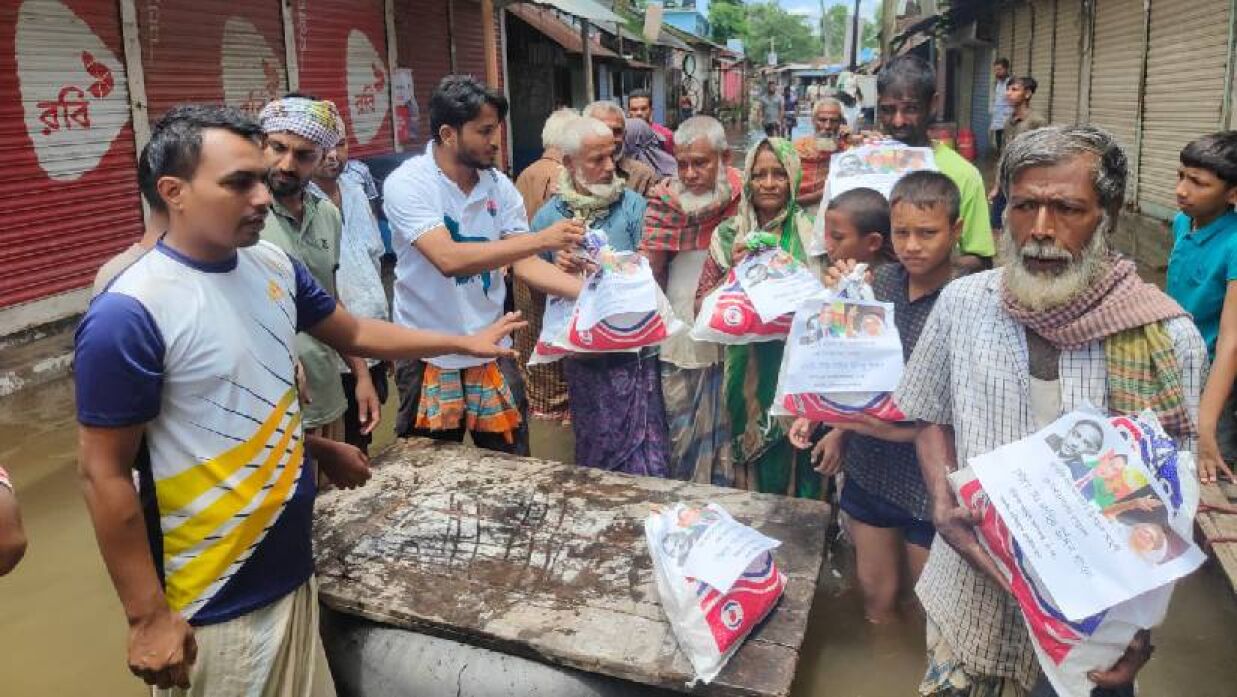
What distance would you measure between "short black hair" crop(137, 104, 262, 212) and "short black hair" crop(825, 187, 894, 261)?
76.5 inches

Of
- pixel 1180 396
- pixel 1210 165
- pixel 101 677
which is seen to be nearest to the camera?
pixel 1180 396

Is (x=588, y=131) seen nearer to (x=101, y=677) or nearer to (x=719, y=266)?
(x=719, y=266)

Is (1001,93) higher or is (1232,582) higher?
(1001,93)

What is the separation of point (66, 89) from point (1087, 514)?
22.9ft

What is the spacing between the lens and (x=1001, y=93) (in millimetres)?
12906

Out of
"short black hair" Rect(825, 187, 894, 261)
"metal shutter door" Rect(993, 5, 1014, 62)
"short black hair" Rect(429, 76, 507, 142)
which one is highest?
"metal shutter door" Rect(993, 5, 1014, 62)

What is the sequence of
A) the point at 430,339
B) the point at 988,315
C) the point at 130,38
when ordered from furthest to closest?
the point at 130,38 < the point at 430,339 < the point at 988,315

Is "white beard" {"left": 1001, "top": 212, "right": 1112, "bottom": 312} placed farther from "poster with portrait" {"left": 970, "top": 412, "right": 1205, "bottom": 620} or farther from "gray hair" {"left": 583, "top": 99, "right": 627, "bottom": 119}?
"gray hair" {"left": 583, "top": 99, "right": 627, "bottom": 119}

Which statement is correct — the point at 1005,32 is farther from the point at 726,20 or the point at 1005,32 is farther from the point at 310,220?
the point at 726,20

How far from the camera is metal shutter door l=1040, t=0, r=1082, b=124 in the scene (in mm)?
12180

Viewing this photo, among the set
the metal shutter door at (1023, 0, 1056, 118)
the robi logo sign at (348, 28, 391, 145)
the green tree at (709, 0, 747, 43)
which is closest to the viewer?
the robi logo sign at (348, 28, 391, 145)

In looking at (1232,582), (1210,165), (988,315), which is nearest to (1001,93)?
(1210,165)

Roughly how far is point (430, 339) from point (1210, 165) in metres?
2.82

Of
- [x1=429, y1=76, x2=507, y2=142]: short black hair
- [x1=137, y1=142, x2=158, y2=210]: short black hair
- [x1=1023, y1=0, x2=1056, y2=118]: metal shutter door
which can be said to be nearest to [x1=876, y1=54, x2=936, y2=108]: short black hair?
[x1=429, y1=76, x2=507, y2=142]: short black hair
